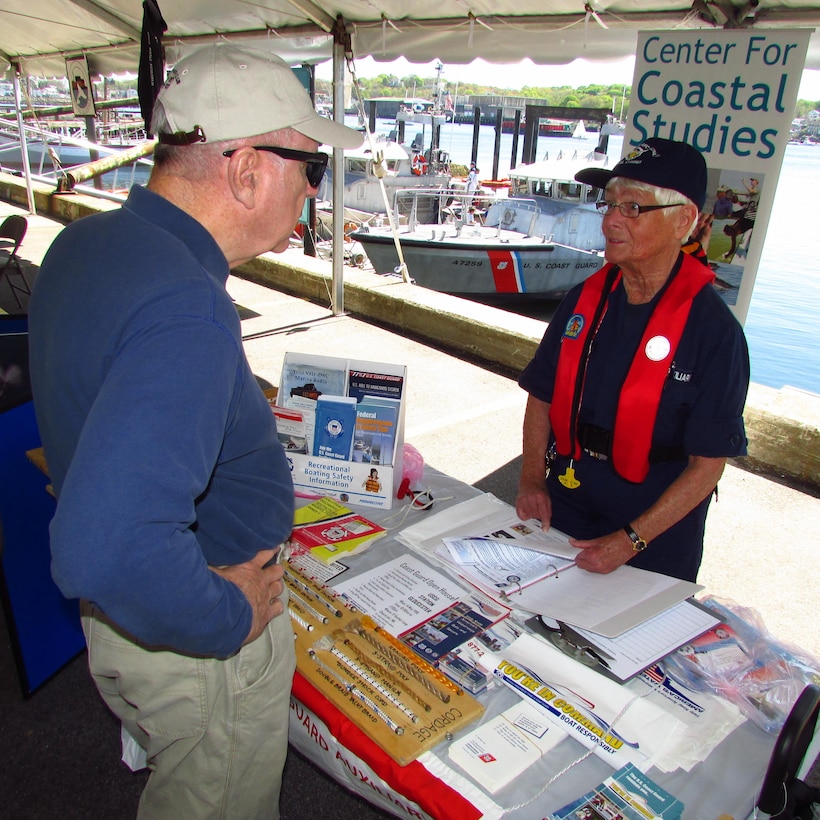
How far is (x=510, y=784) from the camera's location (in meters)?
1.15

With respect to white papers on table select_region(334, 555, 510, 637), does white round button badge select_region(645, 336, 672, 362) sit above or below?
above

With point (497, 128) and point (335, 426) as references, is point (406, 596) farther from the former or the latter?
point (497, 128)

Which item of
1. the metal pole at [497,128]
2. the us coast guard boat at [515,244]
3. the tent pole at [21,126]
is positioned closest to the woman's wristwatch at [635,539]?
the tent pole at [21,126]

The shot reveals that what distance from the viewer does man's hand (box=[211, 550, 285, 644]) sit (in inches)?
45.5

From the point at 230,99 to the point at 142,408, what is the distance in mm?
587

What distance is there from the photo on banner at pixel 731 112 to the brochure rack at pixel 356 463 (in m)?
1.59

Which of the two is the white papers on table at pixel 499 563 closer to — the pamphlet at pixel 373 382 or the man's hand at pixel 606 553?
the man's hand at pixel 606 553

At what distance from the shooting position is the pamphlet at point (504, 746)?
3.79 feet

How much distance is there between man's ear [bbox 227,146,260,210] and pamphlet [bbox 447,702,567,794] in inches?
41.8

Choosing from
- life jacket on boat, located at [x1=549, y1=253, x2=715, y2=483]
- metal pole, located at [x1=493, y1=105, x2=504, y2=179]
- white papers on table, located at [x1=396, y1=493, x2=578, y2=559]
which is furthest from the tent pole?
metal pole, located at [x1=493, y1=105, x2=504, y2=179]

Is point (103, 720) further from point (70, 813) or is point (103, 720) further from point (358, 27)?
point (358, 27)

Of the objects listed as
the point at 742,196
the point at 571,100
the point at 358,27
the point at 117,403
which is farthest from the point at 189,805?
the point at 571,100

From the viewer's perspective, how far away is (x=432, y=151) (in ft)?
85.3

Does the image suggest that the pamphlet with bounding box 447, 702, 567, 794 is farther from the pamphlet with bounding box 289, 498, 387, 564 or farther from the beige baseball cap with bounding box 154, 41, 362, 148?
the beige baseball cap with bounding box 154, 41, 362, 148
